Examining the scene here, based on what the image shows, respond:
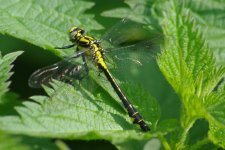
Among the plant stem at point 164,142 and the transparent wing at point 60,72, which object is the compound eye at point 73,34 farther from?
the plant stem at point 164,142

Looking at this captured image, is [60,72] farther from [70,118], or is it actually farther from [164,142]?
[164,142]

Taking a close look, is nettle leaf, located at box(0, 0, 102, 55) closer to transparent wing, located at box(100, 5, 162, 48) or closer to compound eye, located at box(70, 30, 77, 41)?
compound eye, located at box(70, 30, 77, 41)

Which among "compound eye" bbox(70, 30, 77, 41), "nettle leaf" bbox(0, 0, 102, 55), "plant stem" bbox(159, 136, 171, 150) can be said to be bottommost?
"plant stem" bbox(159, 136, 171, 150)

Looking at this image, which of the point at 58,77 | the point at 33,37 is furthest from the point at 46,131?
the point at 33,37

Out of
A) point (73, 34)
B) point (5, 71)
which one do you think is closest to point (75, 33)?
point (73, 34)

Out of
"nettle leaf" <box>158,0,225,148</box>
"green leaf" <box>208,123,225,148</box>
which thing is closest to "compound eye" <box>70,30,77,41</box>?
"nettle leaf" <box>158,0,225,148</box>

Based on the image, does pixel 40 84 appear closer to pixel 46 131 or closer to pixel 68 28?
pixel 46 131
